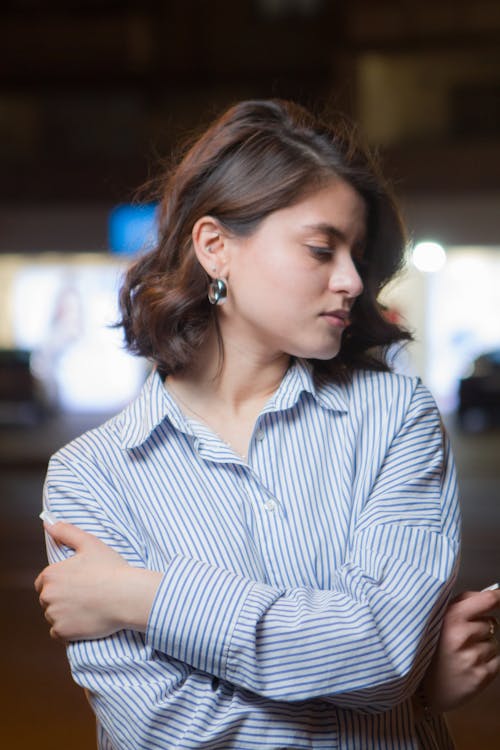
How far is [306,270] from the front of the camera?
1.51 meters

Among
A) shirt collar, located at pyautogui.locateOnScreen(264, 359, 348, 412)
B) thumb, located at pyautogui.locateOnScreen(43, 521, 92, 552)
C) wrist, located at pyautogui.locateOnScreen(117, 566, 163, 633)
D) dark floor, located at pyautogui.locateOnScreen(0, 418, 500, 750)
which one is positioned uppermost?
shirt collar, located at pyautogui.locateOnScreen(264, 359, 348, 412)

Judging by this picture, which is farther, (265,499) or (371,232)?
(371,232)

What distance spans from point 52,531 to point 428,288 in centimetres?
1336

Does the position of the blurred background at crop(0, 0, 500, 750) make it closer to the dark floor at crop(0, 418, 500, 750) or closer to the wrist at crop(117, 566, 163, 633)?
the dark floor at crop(0, 418, 500, 750)

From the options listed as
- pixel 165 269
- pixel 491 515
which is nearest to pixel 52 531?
pixel 165 269

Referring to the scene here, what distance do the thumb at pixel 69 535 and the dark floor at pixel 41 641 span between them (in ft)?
7.65

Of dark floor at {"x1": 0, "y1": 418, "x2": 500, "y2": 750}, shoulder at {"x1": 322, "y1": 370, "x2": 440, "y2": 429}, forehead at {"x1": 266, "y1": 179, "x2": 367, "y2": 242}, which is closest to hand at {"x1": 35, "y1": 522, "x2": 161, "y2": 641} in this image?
shoulder at {"x1": 322, "y1": 370, "x2": 440, "y2": 429}

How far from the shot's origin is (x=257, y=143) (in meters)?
1.54

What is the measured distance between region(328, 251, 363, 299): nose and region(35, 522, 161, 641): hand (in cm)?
48

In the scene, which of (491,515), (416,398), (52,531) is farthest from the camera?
(491,515)

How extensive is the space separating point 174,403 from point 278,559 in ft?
0.96

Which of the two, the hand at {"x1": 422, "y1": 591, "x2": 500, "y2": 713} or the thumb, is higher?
the thumb

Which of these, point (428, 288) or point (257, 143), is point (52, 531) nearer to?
point (257, 143)

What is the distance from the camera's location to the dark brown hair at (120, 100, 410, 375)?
1.53 metres
